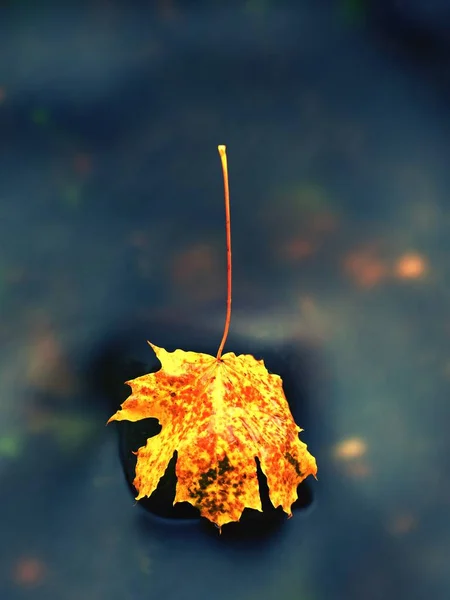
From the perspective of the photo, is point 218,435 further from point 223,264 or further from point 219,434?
point 223,264

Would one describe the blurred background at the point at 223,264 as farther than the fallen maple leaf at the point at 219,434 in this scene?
Yes

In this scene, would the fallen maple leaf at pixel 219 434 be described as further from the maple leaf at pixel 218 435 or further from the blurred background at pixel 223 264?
the blurred background at pixel 223 264

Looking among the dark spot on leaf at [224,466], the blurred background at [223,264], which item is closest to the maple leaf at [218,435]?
the dark spot on leaf at [224,466]

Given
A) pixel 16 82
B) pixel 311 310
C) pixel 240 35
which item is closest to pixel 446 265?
pixel 311 310

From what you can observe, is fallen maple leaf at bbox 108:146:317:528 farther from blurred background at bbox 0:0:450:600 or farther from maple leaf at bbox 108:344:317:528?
blurred background at bbox 0:0:450:600

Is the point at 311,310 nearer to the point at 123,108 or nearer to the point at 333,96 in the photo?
the point at 333,96

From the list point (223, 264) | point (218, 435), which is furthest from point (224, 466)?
point (223, 264)

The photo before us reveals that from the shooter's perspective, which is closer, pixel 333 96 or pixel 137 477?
pixel 137 477
